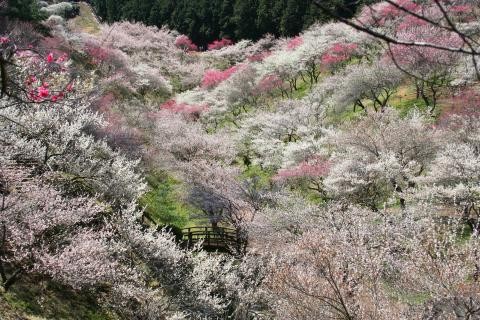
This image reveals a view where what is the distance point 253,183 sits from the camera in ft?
98.4

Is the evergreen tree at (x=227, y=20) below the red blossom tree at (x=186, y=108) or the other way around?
the other way around

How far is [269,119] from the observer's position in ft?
120

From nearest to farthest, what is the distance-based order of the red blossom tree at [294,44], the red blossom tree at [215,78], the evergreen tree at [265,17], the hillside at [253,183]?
the hillside at [253,183] → the red blossom tree at [294,44] → the red blossom tree at [215,78] → the evergreen tree at [265,17]

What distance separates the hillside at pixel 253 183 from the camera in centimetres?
1119

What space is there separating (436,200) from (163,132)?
2348 centimetres

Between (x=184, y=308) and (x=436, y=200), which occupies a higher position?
(x=436, y=200)

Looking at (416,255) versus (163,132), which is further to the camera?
(163,132)

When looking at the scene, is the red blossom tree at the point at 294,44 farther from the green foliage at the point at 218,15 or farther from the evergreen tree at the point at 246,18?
the evergreen tree at the point at 246,18

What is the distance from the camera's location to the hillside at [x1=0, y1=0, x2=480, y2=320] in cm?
1119

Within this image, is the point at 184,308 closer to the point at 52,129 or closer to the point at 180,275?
the point at 180,275

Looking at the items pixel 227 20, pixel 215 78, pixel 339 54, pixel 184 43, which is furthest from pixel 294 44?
pixel 184 43

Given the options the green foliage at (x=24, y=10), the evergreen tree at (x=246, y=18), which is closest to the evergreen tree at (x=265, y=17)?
the evergreen tree at (x=246, y=18)

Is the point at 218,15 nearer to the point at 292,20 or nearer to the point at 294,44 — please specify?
the point at 292,20

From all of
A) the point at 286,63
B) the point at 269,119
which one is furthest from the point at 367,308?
the point at 286,63
